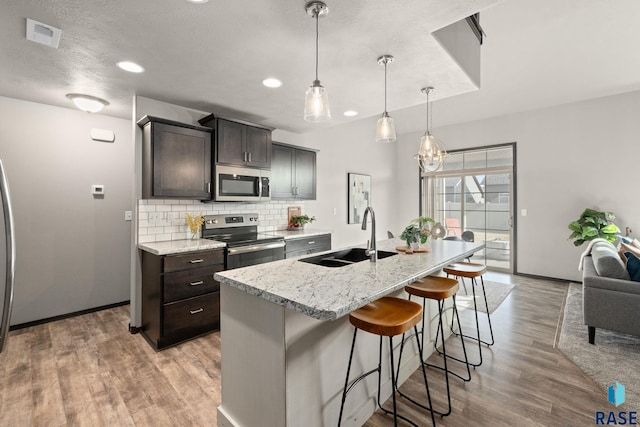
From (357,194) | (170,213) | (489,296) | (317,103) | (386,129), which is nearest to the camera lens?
(317,103)

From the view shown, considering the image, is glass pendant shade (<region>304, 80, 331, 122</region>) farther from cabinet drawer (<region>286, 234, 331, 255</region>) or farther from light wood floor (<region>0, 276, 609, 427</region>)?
cabinet drawer (<region>286, 234, 331, 255</region>)

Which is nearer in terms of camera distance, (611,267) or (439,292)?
(439,292)

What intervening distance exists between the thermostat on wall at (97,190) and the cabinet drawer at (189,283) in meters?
1.93

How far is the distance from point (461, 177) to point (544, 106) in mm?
1802

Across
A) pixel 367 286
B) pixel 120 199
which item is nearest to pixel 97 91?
pixel 120 199

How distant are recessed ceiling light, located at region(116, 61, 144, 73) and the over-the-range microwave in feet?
3.83

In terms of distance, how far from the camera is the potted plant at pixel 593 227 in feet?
13.8

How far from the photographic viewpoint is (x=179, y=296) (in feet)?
9.18

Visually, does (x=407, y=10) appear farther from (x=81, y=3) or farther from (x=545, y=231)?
(x=545, y=231)

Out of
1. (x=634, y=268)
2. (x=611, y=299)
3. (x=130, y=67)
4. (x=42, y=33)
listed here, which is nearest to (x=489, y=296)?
(x=611, y=299)

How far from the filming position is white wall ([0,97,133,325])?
321 centimetres

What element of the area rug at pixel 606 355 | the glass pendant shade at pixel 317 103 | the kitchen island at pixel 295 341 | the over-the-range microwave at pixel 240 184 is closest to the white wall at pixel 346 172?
the over-the-range microwave at pixel 240 184

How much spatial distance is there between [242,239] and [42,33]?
234 centimetres

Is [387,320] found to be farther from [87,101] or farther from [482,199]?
[482,199]
